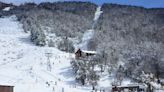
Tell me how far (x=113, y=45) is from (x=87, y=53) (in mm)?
12602

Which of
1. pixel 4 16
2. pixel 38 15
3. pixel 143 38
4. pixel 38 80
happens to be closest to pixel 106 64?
pixel 38 80

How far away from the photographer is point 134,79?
257 feet

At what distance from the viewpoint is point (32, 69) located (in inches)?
3004

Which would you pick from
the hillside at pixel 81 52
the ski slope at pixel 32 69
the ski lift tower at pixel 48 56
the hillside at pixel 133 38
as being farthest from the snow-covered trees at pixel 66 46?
the ski lift tower at pixel 48 56

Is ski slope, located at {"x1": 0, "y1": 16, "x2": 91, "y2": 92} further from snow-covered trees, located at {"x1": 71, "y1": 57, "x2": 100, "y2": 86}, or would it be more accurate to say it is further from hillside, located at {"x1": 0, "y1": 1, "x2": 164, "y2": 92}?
snow-covered trees, located at {"x1": 71, "y1": 57, "x2": 100, "y2": 86}

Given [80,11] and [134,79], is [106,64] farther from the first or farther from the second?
[80,11]

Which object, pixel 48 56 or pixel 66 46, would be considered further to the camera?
pixel 66 46

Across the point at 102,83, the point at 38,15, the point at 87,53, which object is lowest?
the point at 102,83

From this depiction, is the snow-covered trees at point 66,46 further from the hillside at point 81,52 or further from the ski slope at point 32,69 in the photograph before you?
the ski slope at point 32,69

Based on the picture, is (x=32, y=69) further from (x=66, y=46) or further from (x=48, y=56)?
(x=66, y=46)

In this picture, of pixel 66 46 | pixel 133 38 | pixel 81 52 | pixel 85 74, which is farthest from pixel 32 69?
pixel 133 38

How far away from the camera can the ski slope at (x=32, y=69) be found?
210ft

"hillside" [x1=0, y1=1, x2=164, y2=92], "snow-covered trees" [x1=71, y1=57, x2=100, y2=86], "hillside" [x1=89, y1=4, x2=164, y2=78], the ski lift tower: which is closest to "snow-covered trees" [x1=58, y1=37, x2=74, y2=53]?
"hillside" [x1=0, y1=1, x2=164, y2=92]

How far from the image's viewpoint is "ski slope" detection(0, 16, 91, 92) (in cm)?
6413
